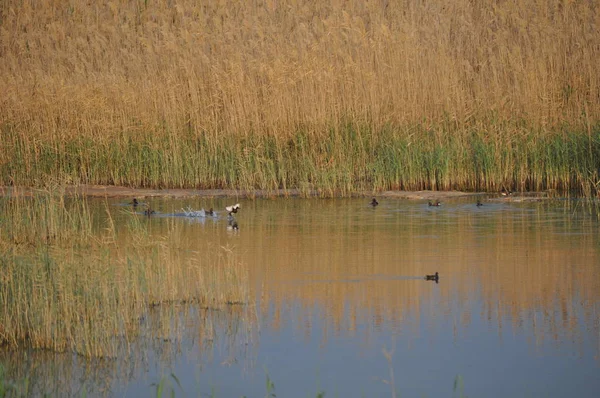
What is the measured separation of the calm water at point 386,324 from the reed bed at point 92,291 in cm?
17

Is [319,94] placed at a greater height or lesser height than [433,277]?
greater

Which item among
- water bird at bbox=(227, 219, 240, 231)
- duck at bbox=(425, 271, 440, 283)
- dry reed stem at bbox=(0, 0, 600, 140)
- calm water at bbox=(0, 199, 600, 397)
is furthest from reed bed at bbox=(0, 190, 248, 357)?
dry reed stem at bbox=(0, 0, 600, 140)

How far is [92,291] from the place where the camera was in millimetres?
6961

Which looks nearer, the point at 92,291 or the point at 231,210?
the point at 92,291

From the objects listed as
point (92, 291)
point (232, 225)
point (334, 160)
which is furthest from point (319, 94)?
point (92, 291)

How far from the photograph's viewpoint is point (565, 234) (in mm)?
10062

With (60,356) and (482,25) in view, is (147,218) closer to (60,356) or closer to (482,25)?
(60,356)

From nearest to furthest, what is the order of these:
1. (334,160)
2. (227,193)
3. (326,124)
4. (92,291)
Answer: (92,291) < (227,193) < (334,160) < (326,124)

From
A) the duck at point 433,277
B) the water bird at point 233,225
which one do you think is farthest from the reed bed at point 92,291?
the water bird at point 233,225

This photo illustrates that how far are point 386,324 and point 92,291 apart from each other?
1970 mm

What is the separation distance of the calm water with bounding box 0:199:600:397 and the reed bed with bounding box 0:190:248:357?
0.17 metres

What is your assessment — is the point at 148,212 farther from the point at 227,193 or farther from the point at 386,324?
the point at 386,324

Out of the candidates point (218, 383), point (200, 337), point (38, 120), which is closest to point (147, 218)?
point (38, 120)

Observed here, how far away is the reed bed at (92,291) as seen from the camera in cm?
626
